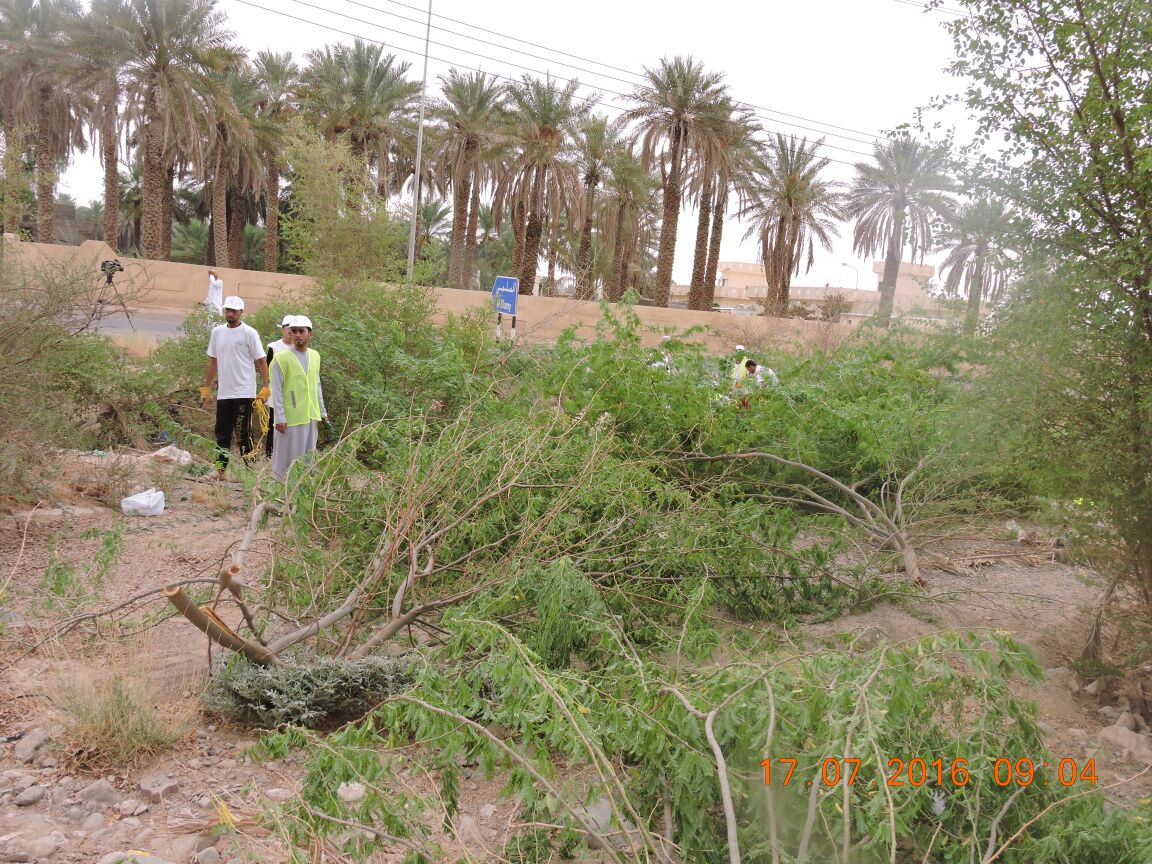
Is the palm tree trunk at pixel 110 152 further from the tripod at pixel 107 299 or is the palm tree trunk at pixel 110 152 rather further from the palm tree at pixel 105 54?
the tripod at pixel 107 299

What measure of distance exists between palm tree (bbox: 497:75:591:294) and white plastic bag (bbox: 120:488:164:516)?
23.3m

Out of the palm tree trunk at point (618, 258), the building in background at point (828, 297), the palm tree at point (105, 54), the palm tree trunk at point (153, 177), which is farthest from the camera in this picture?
the palm tree trunk at point (618, 258)

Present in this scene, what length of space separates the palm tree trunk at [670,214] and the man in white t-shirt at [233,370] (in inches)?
857

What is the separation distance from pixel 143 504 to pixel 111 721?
3682 mm

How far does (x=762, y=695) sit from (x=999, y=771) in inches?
30.2

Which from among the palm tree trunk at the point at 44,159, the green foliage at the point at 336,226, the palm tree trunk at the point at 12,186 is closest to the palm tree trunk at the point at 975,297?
the palm tree trunk at the point at 12,186

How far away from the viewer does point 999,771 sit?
2.74 metres

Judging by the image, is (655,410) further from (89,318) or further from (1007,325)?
(89,318)

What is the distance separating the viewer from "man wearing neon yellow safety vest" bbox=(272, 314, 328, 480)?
22.3ft

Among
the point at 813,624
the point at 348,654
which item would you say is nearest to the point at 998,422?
the point at 813,624

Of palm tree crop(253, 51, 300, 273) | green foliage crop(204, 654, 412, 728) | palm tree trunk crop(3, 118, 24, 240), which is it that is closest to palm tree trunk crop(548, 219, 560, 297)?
palm tree crop(253, 51, 300, 273)

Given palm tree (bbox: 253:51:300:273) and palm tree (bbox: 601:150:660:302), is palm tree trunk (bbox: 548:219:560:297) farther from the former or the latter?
palm tree (bbox: 253:51:300:273)

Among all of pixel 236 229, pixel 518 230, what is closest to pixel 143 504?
pixel 518 230
